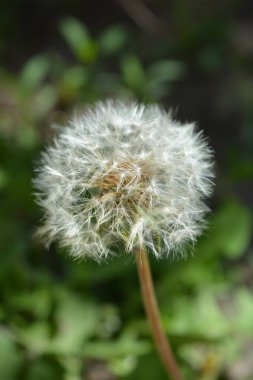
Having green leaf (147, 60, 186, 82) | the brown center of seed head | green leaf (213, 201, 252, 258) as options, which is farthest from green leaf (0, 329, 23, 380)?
green leaf (147, 60, 186, 82)

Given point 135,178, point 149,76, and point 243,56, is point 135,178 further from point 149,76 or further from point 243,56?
point 243,56

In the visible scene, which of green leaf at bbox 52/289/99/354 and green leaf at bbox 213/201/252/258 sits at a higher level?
green leaf at bbox 213/201/252/258

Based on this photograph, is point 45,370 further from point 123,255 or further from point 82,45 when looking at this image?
point 82,45

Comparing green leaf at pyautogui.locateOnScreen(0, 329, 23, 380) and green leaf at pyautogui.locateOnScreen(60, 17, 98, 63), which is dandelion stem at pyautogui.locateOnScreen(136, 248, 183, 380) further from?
green leaf at pyautogui.locateOnScreen(60, 17, 98, 63)

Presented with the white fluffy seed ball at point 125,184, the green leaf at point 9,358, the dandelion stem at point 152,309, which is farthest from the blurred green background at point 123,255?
the white fluffy seed ball at point 125,184

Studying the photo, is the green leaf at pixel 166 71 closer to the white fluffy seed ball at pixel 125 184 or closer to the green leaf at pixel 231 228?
the green leaf at pixel 231 228

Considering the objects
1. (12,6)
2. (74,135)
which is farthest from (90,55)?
(74,135)

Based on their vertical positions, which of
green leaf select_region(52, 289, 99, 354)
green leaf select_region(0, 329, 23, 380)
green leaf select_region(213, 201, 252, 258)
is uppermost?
green leaf select_region(213, 201, 252, 258)
